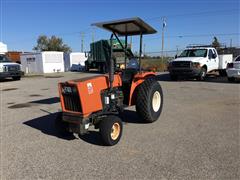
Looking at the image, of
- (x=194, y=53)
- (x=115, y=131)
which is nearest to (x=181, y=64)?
(x=194, y=53)

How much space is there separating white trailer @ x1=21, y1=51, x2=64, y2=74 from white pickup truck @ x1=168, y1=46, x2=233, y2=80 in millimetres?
19883

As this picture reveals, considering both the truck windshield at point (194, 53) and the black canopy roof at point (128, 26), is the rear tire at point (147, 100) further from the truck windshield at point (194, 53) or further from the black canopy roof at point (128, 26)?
the truck windshield at point (194, 53)

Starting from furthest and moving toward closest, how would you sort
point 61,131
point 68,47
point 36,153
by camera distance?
point 68,47, point 61,131, point 36,153

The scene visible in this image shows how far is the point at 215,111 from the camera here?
729 centimetres

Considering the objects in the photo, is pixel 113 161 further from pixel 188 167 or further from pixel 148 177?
pixel 188 167

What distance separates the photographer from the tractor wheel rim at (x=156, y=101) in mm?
6397

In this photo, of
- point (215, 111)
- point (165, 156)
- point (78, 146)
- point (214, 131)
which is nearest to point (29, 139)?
point (78, 146)

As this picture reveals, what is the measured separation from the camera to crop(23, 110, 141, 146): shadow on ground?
5.20m

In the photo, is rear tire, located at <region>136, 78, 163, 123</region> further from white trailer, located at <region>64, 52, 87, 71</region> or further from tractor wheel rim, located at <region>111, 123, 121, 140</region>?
white trailer, located at <region>64, 52, 87, 71</region>

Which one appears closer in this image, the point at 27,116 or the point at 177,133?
the point at 177,133

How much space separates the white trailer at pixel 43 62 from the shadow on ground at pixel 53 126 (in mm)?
25214

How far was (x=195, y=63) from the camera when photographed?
575 inches

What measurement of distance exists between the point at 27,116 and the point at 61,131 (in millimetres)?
2533

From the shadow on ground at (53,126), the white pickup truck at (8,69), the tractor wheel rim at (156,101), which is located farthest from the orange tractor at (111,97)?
the white pickup truck at (8,69)
